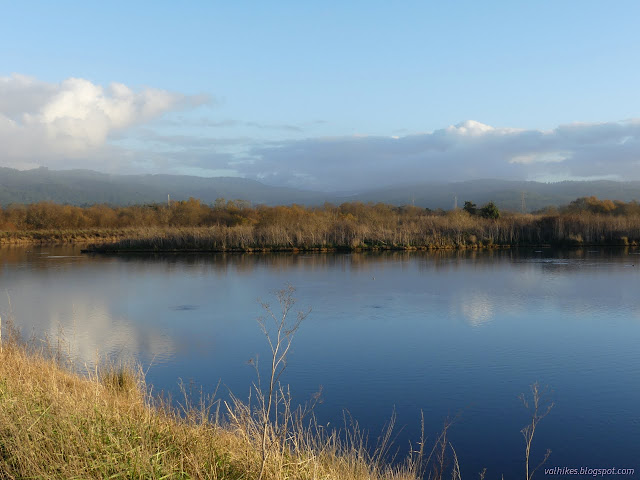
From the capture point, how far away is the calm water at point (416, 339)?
6.18 metres

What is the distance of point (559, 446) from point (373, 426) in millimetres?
1809

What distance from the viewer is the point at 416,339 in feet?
32.4

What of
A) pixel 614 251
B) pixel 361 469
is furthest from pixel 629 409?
pixel 614 251

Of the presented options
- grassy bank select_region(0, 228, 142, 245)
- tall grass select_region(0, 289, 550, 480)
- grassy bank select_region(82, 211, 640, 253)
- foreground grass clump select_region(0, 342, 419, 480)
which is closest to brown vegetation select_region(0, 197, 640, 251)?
grassy bank select_region(82, 211, 640, 253)

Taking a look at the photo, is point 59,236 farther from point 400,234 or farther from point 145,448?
point 145,448

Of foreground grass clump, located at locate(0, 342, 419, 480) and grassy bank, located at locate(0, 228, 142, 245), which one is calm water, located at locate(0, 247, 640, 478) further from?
grassy bank, located at locate(0, 228, 142, 245)

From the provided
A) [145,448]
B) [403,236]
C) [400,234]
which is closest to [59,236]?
[400,234]

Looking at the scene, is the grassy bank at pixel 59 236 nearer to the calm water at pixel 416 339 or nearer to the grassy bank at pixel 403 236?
the grassy bank at pixel 403 236

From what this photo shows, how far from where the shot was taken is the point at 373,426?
6.09 metres

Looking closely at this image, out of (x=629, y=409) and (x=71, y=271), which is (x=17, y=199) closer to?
(x=71, y=271)

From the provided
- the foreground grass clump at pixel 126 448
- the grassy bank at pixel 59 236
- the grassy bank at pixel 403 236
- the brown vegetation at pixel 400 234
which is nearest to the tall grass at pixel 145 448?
the foreground grass clump at pixel 126 448

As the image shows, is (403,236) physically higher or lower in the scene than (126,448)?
higher

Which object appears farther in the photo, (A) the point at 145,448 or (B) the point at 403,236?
(B) the point at 403,236

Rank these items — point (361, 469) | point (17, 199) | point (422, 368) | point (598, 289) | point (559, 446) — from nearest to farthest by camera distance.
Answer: point (361, 469) < point (559, 446) < point (422, 368) < point (598, 289) < point (17, 199)
